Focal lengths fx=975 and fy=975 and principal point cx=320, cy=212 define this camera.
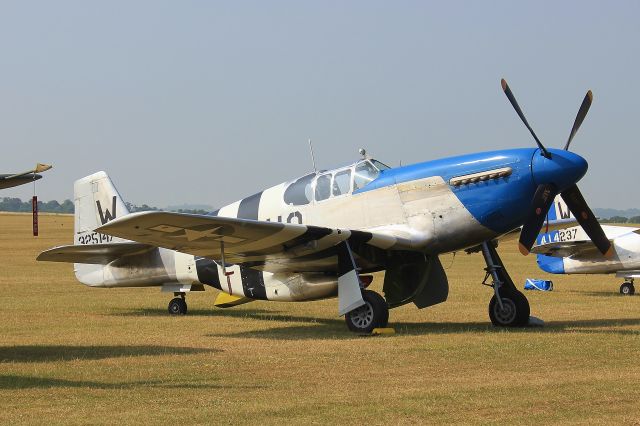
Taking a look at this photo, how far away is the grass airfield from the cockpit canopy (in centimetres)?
209

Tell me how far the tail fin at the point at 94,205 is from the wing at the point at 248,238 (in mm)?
4181

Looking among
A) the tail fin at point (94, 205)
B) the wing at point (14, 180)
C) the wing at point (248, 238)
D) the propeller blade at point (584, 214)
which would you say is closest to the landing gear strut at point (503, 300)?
the propeller blade at point (584, 214)

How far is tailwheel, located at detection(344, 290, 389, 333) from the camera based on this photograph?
13.9m

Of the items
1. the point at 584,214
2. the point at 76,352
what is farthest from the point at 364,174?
the point at 76,352

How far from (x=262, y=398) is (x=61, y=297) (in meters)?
15.3

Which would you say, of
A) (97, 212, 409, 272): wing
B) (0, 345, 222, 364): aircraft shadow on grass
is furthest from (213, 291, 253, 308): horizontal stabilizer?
(0, 345, 222, 364): aircraft shadow on grass

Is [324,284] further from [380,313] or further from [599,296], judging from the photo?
[599,296]

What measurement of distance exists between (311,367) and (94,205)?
32.5ft

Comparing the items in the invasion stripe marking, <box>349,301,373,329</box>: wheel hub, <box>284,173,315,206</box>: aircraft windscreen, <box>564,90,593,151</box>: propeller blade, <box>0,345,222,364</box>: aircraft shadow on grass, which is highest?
<box>564,90,593,151</box>: propeller blade

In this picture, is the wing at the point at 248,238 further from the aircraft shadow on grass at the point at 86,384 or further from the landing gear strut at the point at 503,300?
the aircraft shadow on grass at the point at 86,384

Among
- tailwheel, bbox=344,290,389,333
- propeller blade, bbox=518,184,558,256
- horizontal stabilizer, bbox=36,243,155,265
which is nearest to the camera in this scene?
propeller blade, bbox=518,184,558,256

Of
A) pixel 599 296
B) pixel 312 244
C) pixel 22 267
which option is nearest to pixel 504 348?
pixel 312 244

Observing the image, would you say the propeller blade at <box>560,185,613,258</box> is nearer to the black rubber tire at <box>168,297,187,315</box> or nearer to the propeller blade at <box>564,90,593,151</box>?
the propeller blade at <box>564,90,593,151</box>

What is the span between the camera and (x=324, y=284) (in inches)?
611
